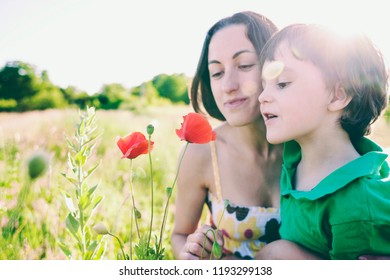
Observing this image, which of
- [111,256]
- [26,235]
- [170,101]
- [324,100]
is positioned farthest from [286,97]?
[170,101]

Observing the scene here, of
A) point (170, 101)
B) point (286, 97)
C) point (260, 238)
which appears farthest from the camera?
point (170, 101)

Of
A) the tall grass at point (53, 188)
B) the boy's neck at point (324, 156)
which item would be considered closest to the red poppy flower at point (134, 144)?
the tall grass at point (53, 188)

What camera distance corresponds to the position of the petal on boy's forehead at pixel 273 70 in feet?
3.31

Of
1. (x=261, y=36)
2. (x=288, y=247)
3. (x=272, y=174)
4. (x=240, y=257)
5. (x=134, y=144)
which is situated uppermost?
(x=261, y=36)

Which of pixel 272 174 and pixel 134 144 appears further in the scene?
pixel 272 174

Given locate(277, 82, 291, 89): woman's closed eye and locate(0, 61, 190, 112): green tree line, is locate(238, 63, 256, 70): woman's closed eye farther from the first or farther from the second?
locate(0, 61, 190, 112): green tree line

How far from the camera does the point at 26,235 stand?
1.32 metres

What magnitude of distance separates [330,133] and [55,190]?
3.08 ft

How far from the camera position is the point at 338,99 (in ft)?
3.37

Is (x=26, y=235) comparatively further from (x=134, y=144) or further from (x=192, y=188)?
(x=134, y=144)

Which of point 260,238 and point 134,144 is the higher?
point 134,144

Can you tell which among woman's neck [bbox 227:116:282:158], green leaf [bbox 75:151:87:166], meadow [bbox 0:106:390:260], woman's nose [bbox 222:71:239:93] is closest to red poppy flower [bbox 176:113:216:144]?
meadow [bbox 0:106:390:260]

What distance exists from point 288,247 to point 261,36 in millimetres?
508

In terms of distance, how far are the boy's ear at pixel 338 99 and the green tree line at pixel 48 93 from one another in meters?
0.52
